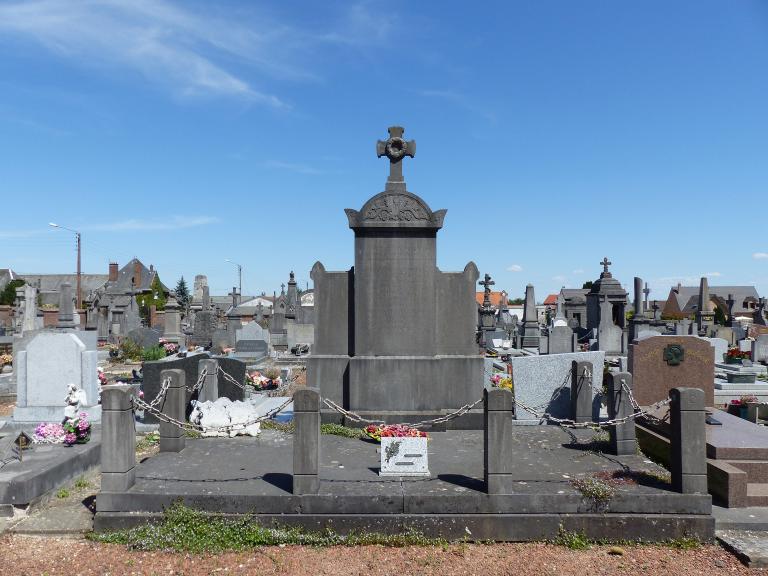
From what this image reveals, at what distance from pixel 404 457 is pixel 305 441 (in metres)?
1.33

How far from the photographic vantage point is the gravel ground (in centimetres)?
505

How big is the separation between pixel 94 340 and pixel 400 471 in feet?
36.4

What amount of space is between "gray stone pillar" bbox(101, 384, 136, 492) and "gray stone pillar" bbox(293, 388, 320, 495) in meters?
1.87

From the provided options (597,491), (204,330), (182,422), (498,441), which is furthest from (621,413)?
(204,330)

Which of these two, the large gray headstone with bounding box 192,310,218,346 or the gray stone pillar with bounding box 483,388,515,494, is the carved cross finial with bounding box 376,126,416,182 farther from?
the large gray headstone with bounding box 192,310,218,346

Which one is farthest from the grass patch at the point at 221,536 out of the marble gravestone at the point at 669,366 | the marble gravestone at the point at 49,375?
the marble gravestone at the point at 669,366

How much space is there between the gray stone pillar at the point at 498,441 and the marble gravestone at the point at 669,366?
546 centimetres

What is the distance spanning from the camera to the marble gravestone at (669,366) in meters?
10.0

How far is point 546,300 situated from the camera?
126 m

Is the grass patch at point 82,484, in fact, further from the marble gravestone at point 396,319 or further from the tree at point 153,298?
the tree at point 153,298

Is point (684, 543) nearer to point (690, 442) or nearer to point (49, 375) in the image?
point (690, 442)

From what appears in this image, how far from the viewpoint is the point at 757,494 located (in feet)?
21.5

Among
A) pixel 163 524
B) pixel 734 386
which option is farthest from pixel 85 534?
pixel 734 386

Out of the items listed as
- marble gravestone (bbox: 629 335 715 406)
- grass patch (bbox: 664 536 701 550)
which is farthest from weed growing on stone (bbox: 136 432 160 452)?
marble gravestone (bbox: 629 335 715 406)
